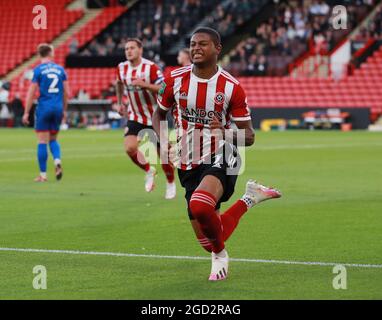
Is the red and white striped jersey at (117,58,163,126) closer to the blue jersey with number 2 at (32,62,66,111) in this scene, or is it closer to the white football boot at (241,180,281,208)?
the blue jersey with number 2 at (32,62,66,111)

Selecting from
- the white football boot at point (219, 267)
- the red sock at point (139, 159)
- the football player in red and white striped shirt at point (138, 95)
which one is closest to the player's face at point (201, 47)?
the white football boot at point (219, 267)

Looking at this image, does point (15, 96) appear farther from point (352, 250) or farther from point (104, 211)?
point (352, 250)

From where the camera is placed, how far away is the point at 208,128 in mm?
8180

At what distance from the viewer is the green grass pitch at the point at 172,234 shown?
7434mm

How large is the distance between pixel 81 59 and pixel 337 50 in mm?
12723

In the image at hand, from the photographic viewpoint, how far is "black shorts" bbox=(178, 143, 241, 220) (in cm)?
805

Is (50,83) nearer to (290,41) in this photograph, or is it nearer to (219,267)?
(219,267)

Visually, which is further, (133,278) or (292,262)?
(292,262)

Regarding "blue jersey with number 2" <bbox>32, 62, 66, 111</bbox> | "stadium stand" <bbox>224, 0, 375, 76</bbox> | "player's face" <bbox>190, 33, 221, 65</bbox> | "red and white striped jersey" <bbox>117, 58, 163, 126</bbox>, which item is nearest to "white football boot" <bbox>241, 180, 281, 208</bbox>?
"player's face" <bbox>190, 33, 221, 65</bbox>

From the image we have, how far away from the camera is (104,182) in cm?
1691

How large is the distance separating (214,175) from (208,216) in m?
0.41

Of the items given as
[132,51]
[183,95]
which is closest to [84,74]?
[132,51]
